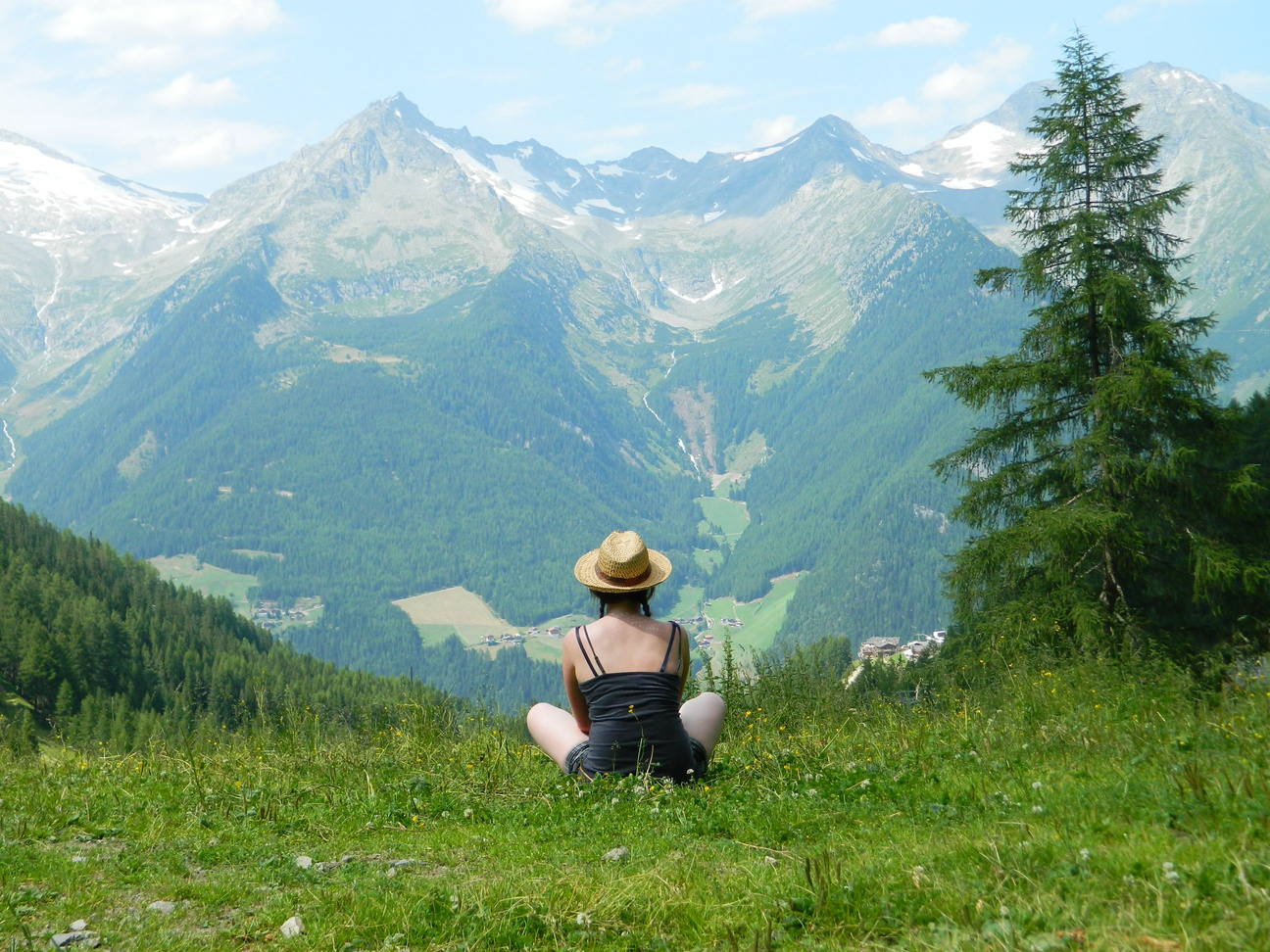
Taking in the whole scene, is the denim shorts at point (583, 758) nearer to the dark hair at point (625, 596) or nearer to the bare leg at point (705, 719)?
the bare leg at point (705, 719)

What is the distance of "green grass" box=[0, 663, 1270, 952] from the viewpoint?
142 inches

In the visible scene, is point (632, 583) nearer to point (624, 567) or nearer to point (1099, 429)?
point (624, 567)

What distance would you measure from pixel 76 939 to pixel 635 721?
375cm

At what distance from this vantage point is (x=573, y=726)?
7.46 meters

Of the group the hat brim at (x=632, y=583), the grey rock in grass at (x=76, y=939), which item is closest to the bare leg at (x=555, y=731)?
the hat brim at (x=632, y=583)

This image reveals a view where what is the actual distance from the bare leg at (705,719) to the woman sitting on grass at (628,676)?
0.39 m

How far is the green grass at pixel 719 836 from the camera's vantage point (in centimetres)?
360

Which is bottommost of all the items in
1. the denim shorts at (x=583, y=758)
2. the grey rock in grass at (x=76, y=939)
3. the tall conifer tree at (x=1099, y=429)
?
the grey rock in grass at (x=76, y=939)

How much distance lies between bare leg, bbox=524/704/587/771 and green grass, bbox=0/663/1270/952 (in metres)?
0.23

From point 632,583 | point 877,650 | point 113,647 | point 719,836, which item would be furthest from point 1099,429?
point 877,650

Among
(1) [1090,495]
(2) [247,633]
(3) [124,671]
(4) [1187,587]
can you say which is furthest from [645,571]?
(2) [247,633]

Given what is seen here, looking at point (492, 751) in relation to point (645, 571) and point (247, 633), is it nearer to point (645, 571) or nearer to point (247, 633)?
point (645, 571)

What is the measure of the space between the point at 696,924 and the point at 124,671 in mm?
96783

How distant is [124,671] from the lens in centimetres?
8519
